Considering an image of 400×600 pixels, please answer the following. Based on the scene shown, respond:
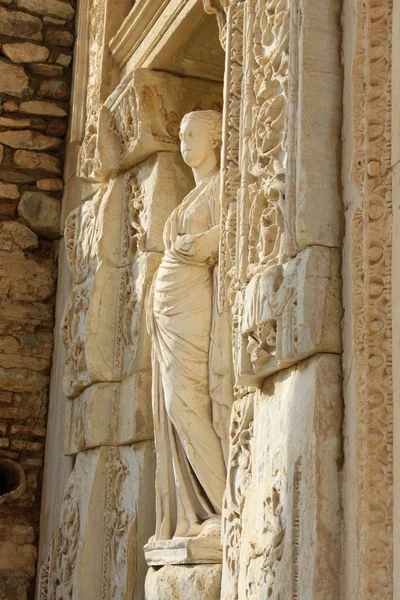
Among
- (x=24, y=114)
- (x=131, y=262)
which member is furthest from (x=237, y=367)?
(x=24, y=114)

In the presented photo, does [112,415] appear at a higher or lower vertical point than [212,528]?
higher

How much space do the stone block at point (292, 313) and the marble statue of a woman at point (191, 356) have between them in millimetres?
1294

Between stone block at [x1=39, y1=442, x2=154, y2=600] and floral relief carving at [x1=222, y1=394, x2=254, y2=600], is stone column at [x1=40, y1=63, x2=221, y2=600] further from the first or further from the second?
floral relief carving at [x1=222, y1=394, x2=254, y2=600]

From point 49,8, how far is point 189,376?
3584 mm

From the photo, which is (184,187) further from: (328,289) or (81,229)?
(328,289)

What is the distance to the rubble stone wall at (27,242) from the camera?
7332 millimetres

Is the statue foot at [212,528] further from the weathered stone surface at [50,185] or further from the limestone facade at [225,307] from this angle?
the weathered stone surface at [50,185]

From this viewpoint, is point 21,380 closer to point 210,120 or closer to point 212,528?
point 210,120

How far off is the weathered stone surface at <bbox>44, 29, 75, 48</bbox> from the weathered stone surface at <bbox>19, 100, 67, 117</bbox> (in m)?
0.44

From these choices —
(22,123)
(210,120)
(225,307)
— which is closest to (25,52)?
(22,123)

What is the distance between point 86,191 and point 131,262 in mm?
929

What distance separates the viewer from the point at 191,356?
18.4 ft

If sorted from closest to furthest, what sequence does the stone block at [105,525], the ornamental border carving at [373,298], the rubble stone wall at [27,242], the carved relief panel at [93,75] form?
the ornamental border carving at [373,298] → the stone block at [105,525] → the carved relief panel at [93,75] → the rubble stone wall at [27,242]

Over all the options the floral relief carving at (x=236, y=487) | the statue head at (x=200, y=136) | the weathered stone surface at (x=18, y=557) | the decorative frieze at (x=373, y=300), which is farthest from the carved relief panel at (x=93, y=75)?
the decorative frieze at (x=373, y=300)
